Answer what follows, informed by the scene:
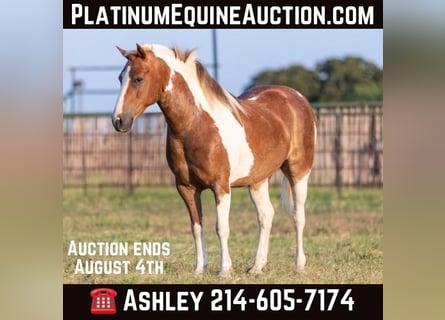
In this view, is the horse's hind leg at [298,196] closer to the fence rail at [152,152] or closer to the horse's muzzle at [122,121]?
the horse's muzzle at [122,121]

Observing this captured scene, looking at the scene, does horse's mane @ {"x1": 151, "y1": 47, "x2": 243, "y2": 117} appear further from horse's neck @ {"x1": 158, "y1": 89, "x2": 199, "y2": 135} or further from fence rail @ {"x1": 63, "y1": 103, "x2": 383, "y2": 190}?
fence rail @ {"x1": 63, "y1": 103, "x2": 383, "y2": 190}

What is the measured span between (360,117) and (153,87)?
1156cm

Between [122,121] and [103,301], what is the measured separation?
1493mm

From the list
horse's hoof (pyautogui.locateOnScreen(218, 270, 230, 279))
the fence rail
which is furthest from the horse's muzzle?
the fence rail

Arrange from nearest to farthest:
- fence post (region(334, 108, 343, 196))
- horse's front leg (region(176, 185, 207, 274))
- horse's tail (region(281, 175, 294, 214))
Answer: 1. horse's front leg (region(176, 185, 207, 274))
2. horse's tail (region(281, 175, 294, 214))
3. fence post (region(334, 108, 343, 196))

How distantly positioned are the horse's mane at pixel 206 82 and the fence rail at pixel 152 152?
10677 millimetres

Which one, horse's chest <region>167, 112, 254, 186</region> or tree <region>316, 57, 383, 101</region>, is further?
tree <region>316, 57, 383, 101</region>

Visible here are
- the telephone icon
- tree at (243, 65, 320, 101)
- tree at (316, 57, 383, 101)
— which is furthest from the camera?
tree at (243, 65, 320, 101)

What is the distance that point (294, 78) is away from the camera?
32188 mm

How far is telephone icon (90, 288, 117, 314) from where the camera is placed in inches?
242

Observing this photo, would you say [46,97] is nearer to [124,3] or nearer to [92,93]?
[124,3]

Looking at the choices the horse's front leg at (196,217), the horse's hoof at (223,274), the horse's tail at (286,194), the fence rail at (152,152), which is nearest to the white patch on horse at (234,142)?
the horse's front leg at (196,217)

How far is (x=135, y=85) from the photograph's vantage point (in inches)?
271

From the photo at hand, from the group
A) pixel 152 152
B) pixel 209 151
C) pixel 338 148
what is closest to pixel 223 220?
pixel 209 151
